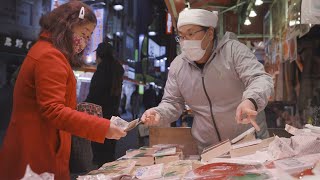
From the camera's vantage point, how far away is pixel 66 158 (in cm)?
184

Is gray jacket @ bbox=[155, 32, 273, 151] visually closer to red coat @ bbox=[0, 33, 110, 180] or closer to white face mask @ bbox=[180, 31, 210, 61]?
white face mask @ bbox=[180, 31, 210, 61]

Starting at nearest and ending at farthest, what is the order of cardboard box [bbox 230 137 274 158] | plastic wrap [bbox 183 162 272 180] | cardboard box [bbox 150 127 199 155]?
1. plastic wrap [bbox 183 162 272 180]
2. cardboard box [bbox 230 137 274 158]
3. cardboard box [bbox 150 127 199 155]

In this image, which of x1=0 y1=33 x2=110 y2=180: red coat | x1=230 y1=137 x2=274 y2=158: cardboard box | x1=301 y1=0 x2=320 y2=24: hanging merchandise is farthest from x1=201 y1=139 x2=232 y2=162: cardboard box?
x1=301 y1=0 x2=320 y2=24: hanging merchandise

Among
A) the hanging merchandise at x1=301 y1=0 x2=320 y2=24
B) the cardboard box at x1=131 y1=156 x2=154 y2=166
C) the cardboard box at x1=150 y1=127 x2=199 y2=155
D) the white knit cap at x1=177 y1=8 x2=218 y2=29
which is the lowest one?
the cardboard box at x1=131 y1=156 x2=154 y2=166

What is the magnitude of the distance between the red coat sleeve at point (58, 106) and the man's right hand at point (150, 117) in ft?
1.43

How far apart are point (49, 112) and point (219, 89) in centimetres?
116

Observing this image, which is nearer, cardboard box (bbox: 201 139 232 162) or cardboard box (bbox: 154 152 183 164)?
cardboard box (bbox: 201 139 232 162)

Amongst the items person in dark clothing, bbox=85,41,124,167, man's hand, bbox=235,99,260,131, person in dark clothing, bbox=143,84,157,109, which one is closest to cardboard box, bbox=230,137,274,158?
man's hand, bbox=235,99,260,131

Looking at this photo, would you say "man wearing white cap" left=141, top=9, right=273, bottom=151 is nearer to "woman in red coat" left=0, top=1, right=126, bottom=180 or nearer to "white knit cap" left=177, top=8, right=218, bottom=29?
"white knit cap" left=177, top=8, right=218, bottom=29

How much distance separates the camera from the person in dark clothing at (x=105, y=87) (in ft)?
12.6

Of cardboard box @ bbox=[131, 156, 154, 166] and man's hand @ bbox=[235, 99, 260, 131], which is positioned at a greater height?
man's hand @ bbox=[235, 99, 260, 131]

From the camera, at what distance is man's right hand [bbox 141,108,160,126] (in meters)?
2.08

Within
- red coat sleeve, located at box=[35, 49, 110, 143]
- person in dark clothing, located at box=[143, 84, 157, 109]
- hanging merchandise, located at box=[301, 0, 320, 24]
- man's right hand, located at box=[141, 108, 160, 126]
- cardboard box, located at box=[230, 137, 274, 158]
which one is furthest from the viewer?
person in dark clothing, located at box=[143, 84, 157, 109]

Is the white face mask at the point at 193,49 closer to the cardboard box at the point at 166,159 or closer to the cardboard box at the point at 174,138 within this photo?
the cardboard box at the point at 174,138
